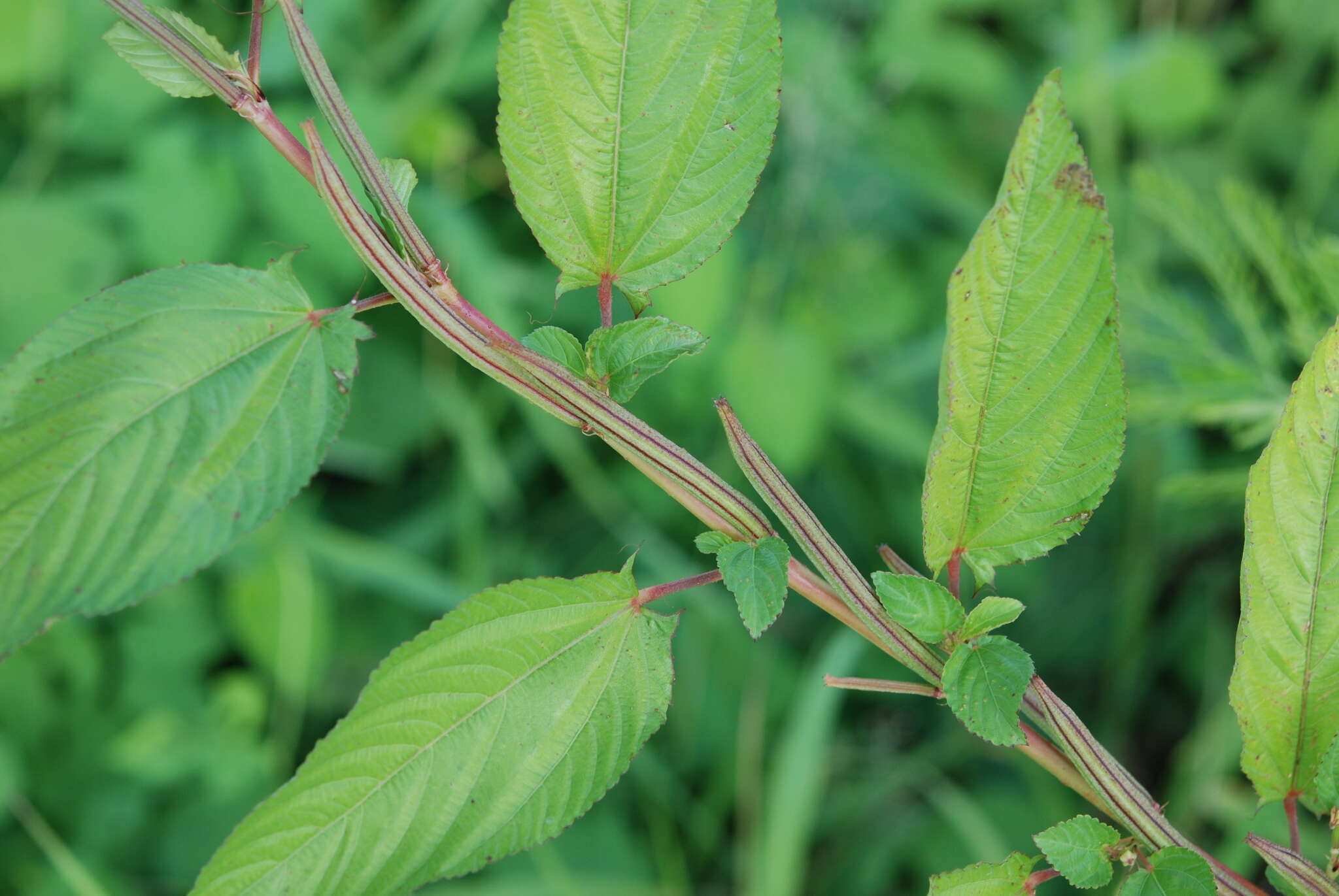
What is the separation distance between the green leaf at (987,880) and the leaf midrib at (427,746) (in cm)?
26

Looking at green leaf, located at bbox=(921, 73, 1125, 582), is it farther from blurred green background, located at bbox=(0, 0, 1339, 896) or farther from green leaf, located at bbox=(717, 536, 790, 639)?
blurred green background, located at bbox=(0, 0, 1339, 896)

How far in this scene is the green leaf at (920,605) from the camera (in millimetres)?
618

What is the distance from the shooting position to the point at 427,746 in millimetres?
622

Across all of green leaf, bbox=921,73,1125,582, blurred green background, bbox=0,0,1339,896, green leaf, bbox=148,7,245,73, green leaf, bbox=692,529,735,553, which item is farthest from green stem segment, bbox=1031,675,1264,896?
blurred green background, bbox=0,0,1339,896

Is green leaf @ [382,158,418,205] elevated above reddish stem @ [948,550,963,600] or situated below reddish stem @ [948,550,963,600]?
above

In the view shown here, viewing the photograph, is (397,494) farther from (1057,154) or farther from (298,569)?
(1057,154)

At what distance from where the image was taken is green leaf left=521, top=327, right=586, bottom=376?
63cm

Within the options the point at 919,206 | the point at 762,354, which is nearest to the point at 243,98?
the point at 762,354

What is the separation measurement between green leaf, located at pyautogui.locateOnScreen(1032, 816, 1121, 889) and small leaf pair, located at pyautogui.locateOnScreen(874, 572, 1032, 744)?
7cm

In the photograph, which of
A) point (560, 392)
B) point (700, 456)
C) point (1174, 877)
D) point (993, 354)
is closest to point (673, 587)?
point (560, 392)

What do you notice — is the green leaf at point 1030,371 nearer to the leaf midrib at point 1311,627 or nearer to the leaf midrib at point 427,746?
the leaf midrib at point 1311,627

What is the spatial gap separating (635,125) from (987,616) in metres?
0.39

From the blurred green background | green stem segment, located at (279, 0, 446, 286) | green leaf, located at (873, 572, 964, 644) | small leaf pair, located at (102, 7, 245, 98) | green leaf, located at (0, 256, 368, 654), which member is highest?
small leaf pair, located at (102, 7, 245, 98)

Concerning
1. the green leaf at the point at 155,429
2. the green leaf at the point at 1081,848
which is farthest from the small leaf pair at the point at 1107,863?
the green leaf at the point at 155,429
